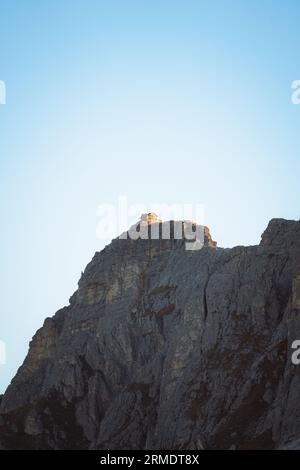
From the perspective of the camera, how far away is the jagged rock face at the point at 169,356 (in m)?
127

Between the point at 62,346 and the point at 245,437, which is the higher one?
the point at 62,346

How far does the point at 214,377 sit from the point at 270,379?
842cm

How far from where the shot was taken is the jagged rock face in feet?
417

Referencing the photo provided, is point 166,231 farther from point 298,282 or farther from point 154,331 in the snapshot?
point 298,282

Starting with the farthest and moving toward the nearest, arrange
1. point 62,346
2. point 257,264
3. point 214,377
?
point 62,346
point 257,264
point 214,377

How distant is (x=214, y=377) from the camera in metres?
133

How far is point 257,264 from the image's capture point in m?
142

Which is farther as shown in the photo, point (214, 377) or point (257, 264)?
point (257, 264)

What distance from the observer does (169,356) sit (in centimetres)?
14025

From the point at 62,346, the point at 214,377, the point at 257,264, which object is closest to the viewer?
the point at 214,377

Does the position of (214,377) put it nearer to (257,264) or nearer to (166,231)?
(257,264)
